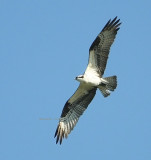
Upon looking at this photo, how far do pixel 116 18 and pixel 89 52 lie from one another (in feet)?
4.58

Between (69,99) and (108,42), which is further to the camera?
(69,99)

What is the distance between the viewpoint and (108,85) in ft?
49.8

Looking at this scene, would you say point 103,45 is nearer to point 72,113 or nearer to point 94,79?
point 94,79

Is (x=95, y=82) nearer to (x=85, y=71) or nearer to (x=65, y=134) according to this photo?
(x=85, y=71)

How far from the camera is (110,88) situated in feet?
49.8

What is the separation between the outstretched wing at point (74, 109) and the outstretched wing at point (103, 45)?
99cm

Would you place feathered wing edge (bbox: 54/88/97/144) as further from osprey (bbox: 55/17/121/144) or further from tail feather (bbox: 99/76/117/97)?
tail feather (bbox: 99/76/117/97)

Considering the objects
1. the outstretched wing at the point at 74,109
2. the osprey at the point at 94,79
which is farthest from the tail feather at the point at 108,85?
the outstretched wing at the point at 74,109

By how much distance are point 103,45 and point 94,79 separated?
1.12 meters

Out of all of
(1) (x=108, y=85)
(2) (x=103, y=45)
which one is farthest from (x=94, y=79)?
(2) (x=103, y=45)

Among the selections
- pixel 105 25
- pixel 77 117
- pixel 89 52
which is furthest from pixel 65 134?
pixel 105 25

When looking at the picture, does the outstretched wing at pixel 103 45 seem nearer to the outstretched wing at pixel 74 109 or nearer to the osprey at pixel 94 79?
the osprey at pixel 94 79

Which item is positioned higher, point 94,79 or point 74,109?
point 94,79

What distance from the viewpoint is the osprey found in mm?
15125
